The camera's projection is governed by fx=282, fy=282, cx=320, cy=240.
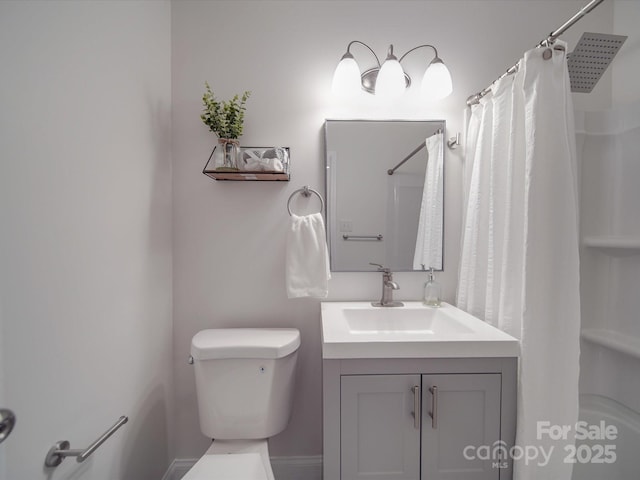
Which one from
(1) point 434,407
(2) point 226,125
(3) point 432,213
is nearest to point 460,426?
(1) point 434,407

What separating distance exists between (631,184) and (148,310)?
219cm

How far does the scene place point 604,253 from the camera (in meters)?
1.37

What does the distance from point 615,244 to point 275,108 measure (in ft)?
5.46

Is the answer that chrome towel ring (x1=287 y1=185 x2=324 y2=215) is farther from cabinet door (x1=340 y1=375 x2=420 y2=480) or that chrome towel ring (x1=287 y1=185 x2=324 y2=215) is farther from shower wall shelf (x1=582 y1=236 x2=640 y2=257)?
shower wall shelf (x1=582 y1=236 x2=640 y2=257)

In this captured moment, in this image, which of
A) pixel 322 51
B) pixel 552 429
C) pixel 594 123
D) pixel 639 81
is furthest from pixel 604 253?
pixel 322 51

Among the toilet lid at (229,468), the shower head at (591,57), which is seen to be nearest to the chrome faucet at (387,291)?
the toilet lid at (229,468)

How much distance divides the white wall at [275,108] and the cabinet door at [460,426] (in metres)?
0.61

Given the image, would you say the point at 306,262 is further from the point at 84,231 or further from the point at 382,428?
the point at 84,231

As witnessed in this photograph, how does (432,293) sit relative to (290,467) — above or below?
Result: above

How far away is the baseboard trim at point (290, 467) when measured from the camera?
1.40 meters

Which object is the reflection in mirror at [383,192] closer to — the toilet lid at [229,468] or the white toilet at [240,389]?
the white toilet at [240,389]

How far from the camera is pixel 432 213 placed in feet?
A: 4.72

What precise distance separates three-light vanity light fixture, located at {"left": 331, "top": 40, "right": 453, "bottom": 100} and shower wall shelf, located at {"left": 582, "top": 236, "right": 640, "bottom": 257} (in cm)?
97

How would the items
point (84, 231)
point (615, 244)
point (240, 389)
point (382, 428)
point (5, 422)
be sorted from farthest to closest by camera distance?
point (615, 244) → point (240, 389) → point (382, 428) → point (84, 231) → point (5, 422)
